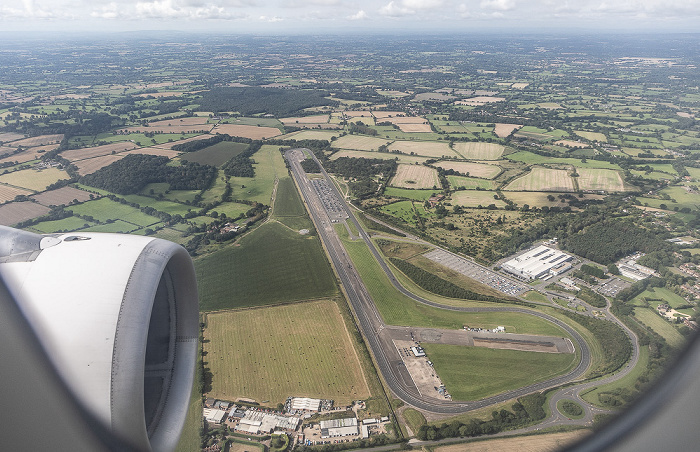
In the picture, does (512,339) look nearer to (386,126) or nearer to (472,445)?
(472,445)

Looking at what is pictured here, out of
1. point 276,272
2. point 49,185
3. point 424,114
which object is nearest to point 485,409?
point 276,272

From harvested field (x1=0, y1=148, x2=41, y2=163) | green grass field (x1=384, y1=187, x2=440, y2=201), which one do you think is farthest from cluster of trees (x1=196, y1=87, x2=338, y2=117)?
green grass field (x1=384, y1=187, x2=440, y2=201)

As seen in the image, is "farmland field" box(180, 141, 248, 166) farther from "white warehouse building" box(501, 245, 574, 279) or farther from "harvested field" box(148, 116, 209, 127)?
"white warehouse building" box(501, 245, 574, 279)

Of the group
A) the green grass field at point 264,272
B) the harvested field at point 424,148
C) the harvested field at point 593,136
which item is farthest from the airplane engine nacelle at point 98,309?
the harvested field at point 593,136

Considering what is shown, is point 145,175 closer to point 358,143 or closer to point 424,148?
point 358,143

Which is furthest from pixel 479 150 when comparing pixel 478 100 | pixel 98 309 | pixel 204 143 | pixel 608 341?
pixel 98 309
